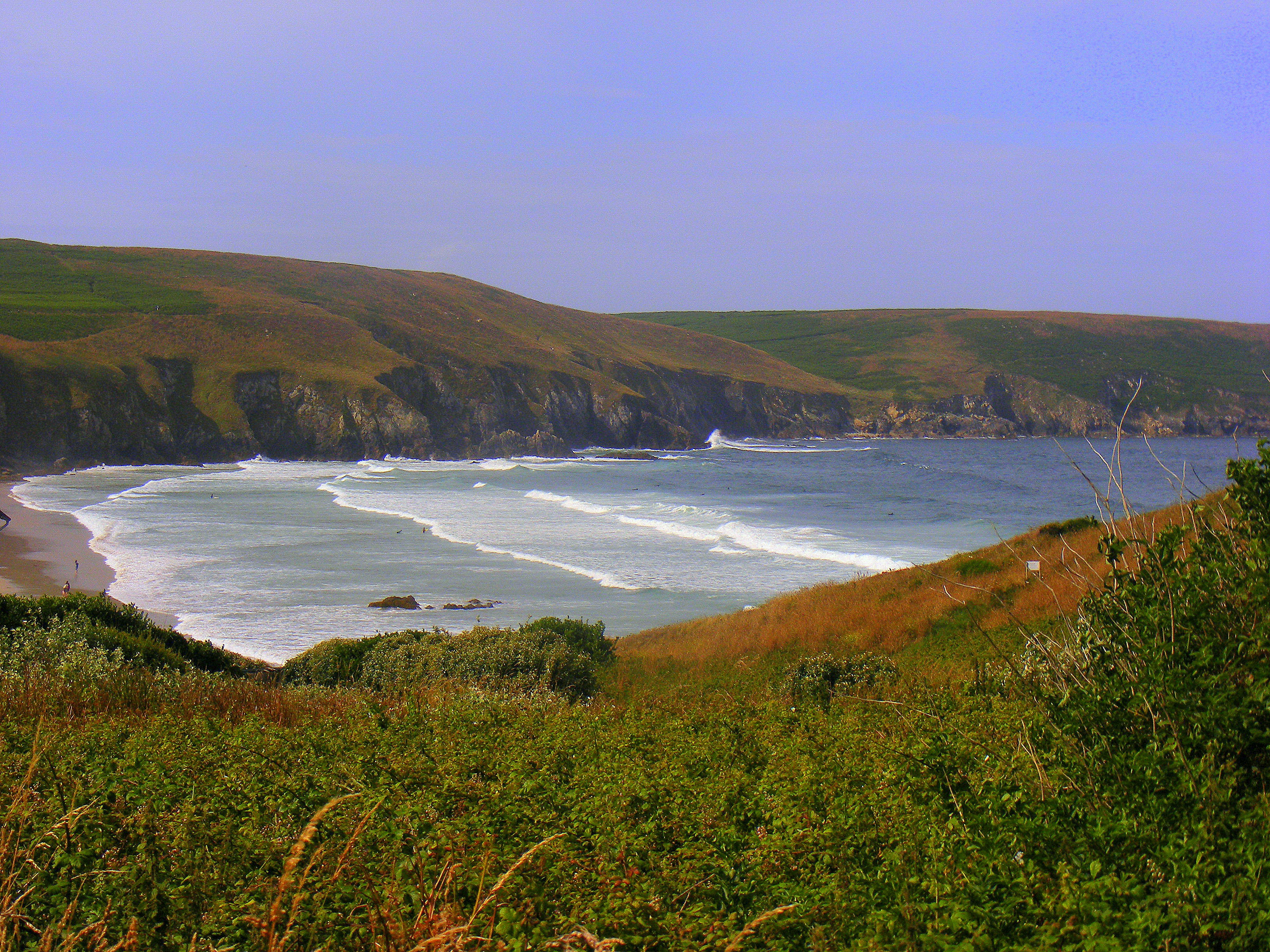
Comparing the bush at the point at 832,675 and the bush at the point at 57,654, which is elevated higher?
the bush at the point at 57,654

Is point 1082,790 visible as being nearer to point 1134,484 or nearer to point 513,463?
point 1134,484

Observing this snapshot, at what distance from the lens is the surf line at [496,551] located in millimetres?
30214

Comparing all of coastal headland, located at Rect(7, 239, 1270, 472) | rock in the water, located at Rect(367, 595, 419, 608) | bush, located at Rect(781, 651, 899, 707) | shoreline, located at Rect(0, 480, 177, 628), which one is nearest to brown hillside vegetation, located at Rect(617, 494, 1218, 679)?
bush, located at Rect(781, 651, 899, 707)

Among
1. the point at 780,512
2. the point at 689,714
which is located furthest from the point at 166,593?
the point at 780,512

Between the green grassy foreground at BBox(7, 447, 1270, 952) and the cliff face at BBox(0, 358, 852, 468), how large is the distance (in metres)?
82.8

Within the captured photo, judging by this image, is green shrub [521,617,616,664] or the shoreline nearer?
green shrub [521,617,616,664]

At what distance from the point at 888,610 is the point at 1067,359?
173 m

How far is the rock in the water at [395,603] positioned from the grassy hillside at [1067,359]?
134 m

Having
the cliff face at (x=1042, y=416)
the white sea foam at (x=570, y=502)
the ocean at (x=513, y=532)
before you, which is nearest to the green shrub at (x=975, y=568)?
the ocean at (x=513, y=532)

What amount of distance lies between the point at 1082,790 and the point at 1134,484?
262 feet

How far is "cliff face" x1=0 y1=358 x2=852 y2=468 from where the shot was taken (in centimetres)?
7906

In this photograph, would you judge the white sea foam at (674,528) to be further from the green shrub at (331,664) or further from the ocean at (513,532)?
the green shrub at (331,664)

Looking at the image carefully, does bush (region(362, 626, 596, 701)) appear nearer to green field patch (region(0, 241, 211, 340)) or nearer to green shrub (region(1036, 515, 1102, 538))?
green shrub (region(1036, 515, 1102, 538))

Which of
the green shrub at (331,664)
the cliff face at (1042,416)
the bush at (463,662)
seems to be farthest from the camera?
the cliff face at (1042,416)
